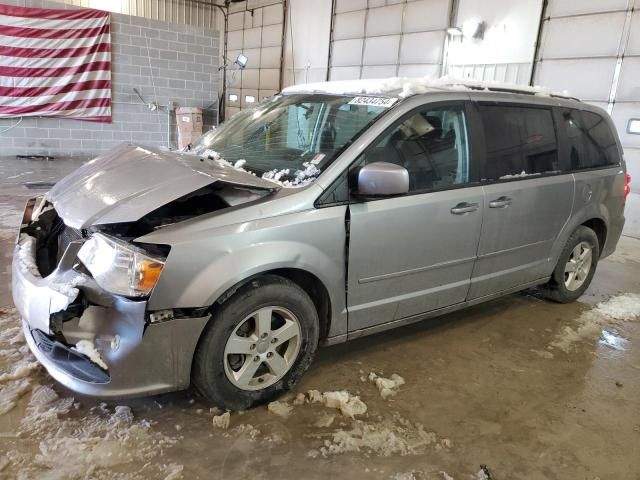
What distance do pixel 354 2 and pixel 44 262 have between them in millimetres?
11640

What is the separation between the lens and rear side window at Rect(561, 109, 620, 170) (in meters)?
3.70

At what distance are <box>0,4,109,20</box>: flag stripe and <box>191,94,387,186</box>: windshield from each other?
8194mm

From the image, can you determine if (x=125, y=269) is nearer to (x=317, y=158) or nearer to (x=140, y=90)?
(x=317, y=158)

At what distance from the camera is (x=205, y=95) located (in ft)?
37.7

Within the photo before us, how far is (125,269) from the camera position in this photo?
2.03 meters

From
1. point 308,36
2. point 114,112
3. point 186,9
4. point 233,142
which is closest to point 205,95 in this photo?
point 114,112

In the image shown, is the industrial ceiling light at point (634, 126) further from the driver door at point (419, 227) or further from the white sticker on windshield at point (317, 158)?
the white sticker on windshield at point (317, 158)

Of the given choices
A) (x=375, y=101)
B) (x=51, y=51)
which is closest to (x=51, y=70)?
(x=51, y=51)

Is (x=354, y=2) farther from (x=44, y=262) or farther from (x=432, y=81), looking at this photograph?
(x=44, y=262)

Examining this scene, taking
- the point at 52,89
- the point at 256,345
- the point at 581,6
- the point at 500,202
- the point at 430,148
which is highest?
the point at 581,6

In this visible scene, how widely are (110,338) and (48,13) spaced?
9763 mm

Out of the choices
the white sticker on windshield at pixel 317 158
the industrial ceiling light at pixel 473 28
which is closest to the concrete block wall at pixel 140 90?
the industrial ceiling light at pixel 473 28

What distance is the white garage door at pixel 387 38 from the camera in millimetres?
10430

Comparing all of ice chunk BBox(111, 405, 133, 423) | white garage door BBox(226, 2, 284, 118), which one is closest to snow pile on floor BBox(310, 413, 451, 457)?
ice chunk BBox(111, 405, 133, 423)
